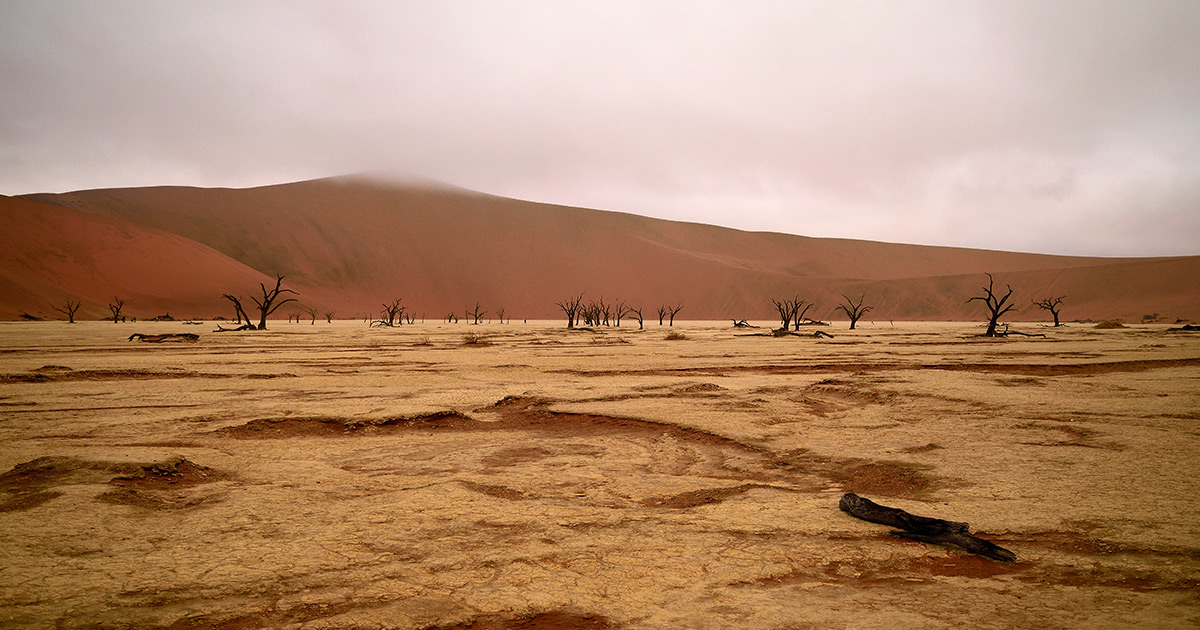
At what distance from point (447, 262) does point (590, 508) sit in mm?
86225

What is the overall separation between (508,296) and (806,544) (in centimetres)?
8095

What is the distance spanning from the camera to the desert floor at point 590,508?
2352mm

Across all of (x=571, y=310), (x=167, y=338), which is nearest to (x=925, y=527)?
(x=167, y=338)

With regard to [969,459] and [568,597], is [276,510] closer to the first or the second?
[568,597]

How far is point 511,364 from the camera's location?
1293cm

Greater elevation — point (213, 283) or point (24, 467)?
point (213, 283)

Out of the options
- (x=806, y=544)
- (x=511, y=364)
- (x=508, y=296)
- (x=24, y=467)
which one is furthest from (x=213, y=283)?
(x=806, y=544)

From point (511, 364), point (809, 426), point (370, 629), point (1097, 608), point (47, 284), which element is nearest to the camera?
point (370, 629)

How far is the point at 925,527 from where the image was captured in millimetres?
3059

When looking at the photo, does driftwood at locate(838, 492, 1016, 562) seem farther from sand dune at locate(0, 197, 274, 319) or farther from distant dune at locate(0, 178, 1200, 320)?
distant dune at locate(0, 178, 1200, 320)

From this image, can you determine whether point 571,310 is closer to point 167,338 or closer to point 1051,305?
point 167,338

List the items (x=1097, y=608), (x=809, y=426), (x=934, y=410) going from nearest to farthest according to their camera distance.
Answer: (x=1097, y=608) → (x=809, y=426) → (x=934, y=410)

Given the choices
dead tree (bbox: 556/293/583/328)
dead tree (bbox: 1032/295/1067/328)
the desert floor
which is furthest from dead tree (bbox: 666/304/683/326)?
the desert floor

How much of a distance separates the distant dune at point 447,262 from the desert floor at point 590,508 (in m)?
51.6
